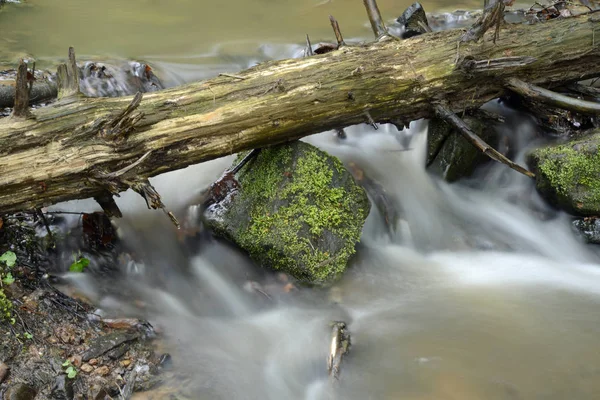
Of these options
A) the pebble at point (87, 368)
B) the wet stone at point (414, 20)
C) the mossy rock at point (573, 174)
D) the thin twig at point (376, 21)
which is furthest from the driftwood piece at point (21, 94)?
the wet stone at point (414, 20)

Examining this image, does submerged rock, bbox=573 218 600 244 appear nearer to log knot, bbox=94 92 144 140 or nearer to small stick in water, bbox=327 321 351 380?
small stick in water, bbox=327 321 351 380

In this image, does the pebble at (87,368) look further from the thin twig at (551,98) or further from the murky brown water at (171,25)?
the murky brown water at (171,25)

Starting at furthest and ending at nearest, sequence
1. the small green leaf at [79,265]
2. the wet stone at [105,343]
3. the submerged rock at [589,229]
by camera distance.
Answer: the submerged rock at [589,229], the small green leaf at [79,265], the wet stone at [105,343]

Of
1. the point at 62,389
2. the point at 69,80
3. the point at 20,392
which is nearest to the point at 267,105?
the point at 69,80

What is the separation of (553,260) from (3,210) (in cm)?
491

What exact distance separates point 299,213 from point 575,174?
2.78m

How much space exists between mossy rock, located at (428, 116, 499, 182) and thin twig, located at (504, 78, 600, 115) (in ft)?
2.19

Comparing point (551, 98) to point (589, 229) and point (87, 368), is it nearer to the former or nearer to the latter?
point (589, 229)

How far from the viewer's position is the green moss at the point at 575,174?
16.8 feet

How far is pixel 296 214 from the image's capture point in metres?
4.61

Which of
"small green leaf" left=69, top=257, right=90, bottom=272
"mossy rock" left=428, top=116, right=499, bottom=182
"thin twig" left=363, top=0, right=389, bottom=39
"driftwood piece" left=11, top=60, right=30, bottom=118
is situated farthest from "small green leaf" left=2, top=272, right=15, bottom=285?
"mossy rock" left=428, top=116, right=499, bottom=182

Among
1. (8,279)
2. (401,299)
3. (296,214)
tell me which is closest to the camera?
(8,279)

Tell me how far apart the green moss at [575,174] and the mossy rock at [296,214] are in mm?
1989

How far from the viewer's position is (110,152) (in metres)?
3.78
